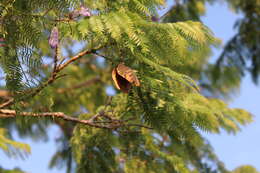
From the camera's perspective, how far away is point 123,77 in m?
1.38

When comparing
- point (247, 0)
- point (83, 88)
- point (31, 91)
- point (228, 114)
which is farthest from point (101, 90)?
point (31, 91)

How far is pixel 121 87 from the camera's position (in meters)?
1.39

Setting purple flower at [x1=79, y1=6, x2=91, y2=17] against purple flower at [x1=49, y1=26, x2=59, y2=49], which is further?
purple flower at [x1=49, y1=26, x2=59, y2=49]

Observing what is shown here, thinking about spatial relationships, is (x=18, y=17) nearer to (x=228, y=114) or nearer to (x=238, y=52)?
(x=228, y=114)

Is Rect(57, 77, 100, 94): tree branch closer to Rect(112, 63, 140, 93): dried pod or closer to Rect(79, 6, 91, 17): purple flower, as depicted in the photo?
Rect(79, 6, 91, 17): purple flower

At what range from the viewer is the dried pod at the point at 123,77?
4.46 ft

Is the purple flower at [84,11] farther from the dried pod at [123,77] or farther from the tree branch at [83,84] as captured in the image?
the tree branch at [83,84]

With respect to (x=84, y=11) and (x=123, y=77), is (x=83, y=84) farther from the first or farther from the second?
(x=123, y=77)

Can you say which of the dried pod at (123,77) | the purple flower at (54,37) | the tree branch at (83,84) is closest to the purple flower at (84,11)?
the purple flower at (54,37)

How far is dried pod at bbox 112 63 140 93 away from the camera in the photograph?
4.46 ft

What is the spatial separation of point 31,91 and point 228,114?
2.15 m

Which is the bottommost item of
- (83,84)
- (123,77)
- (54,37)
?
(123,77)

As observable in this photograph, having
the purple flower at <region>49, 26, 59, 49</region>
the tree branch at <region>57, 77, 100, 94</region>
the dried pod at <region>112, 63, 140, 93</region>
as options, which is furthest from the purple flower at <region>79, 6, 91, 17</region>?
the tree branch at <region>57, 77, 100, 94</region>

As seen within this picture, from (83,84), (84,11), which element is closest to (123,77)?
(84,11)
